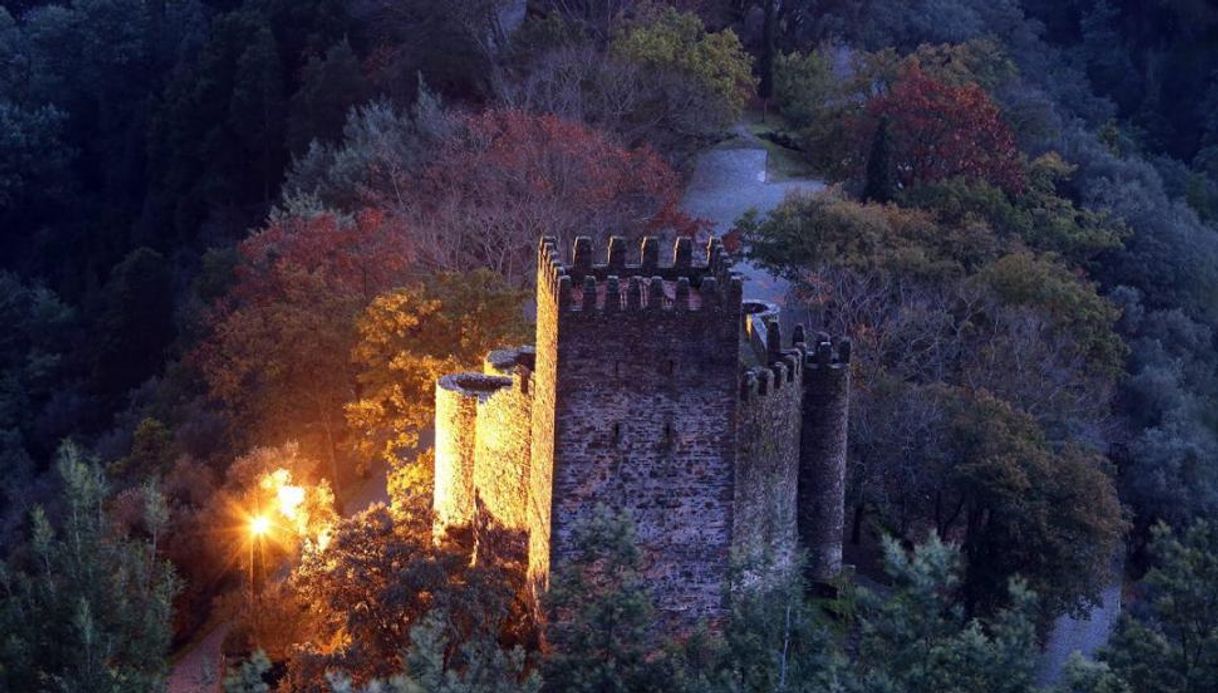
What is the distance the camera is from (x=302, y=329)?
36.2m

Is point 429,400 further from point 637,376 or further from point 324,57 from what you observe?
point 324,57

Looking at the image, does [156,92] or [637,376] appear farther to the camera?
[156,92]

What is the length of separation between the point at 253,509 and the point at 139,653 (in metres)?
7.01

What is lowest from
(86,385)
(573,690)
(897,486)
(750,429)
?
(86,385)

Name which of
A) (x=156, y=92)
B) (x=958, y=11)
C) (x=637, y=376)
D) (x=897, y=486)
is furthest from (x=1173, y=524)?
(x=156, y=92)

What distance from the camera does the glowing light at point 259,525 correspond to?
1153 inches

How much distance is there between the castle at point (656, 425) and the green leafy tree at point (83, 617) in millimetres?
5376

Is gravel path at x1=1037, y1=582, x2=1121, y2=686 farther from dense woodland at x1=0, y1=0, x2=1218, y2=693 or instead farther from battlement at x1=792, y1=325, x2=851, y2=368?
battlement at x1=792, y1=325, x2=851, y2=368

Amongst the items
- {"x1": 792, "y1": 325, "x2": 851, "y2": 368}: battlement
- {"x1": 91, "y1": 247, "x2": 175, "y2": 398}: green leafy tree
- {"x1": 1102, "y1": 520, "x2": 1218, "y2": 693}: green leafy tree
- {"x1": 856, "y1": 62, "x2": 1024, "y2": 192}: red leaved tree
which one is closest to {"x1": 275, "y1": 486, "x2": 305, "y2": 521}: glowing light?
{"x1": 792, "y1": 325, "x2": 851, "y2": 368}: battlement

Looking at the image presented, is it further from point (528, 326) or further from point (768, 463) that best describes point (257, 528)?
point (768, 463)

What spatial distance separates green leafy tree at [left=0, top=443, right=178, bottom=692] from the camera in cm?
2367

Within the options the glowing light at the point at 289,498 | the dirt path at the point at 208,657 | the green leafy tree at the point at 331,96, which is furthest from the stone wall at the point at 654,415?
the green leafy tree at the point at 331,96

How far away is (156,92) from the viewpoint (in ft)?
234

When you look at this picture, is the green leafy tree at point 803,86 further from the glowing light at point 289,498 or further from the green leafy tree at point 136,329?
the glowing light at point 289,498
